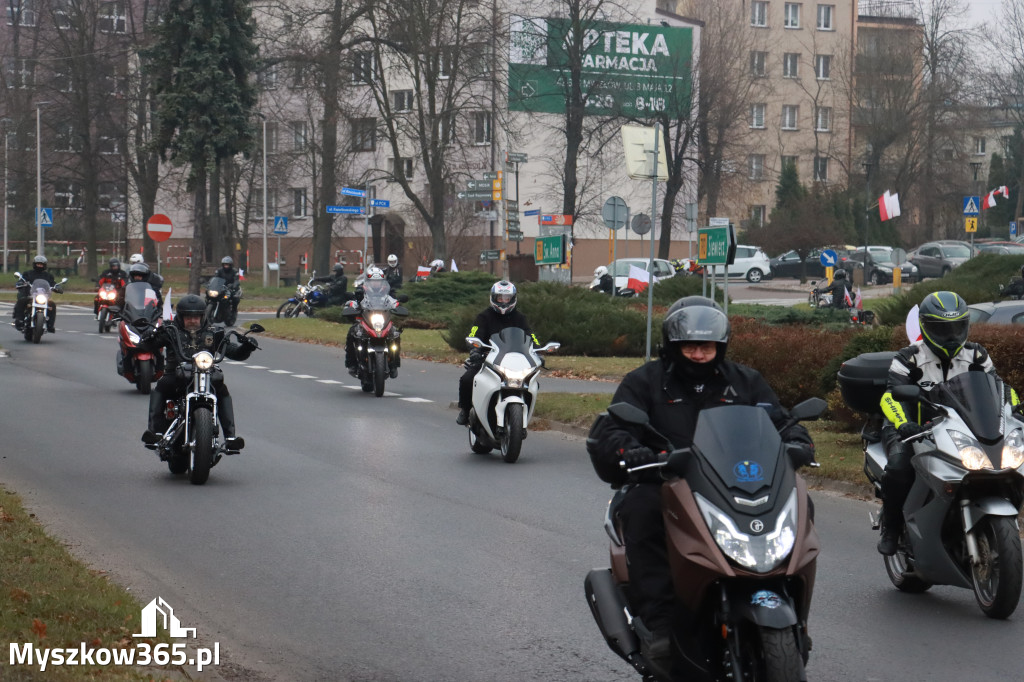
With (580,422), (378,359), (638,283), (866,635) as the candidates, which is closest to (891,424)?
(866,635)

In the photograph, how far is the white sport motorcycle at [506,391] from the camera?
43.8ft

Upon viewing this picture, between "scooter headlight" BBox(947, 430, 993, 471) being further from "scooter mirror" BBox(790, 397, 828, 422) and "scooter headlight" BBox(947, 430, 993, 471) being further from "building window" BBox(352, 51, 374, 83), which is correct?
"building window" BBox(352, 51, 374, 83)

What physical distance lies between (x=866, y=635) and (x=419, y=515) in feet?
13.5

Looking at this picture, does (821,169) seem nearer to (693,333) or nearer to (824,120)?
(824,120)

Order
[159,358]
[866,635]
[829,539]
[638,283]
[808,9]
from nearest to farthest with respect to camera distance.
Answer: [866,635] → [829,539] → [159,358] → [638,283] → [808,9]

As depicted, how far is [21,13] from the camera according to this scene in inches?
2891

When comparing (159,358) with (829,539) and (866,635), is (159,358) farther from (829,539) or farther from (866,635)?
(866,635)

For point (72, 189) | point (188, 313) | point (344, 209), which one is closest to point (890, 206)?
point (344, 209)

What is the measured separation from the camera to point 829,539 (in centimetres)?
958

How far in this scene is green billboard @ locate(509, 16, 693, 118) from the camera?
191 ft

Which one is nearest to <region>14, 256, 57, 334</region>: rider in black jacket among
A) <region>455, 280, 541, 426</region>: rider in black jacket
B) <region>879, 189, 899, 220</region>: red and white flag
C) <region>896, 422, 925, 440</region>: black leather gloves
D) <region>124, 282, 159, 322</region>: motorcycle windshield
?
<region>124, 282, 159, 322</region>: motorcycle windshield

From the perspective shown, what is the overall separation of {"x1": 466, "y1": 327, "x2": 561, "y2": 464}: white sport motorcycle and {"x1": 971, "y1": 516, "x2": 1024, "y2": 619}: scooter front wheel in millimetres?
6489

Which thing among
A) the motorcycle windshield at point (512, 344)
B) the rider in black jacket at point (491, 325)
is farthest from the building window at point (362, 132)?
the motorcycle windshield at point (512, 344)

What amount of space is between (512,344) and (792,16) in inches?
3299
